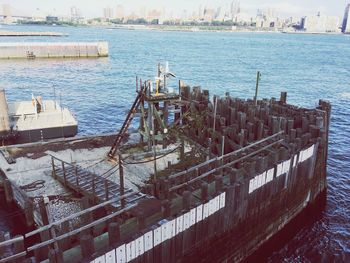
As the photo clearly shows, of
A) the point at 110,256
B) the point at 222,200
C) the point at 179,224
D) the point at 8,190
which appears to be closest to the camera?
the point at 110,256

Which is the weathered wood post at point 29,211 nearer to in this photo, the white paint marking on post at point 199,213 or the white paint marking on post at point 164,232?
the white paint marking on post at point 164,232

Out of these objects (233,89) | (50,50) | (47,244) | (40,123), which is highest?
(47,244)

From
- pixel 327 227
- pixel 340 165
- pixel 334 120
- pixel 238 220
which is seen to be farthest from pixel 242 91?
pixel 238 220

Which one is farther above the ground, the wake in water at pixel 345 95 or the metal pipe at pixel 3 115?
the metal pipe at pixel 3 115

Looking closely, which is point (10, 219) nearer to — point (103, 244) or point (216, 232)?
point (103, 244)

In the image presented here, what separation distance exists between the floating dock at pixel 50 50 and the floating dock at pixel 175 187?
234 ft

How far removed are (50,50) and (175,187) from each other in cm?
8417

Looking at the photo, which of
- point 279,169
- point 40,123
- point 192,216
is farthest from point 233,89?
point 192,216

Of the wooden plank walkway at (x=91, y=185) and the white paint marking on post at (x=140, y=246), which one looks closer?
the white paint marking on post at (x=140, y=246)

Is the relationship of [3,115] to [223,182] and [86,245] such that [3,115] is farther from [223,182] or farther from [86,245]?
[86,245]

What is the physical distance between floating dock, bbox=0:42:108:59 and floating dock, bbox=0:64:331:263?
71292mm

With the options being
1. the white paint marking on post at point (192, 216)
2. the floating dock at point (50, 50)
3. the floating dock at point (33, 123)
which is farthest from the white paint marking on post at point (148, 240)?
the floating dock at point (50, 50)

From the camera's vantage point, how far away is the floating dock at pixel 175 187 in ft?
33.9

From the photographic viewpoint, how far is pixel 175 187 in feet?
40.1
